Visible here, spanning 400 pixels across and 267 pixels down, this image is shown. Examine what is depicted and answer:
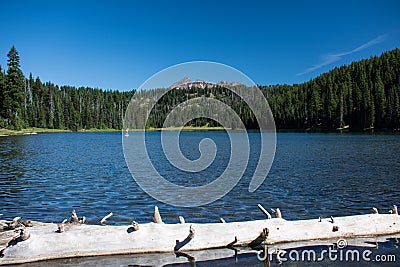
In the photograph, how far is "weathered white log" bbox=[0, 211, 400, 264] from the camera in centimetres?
1059

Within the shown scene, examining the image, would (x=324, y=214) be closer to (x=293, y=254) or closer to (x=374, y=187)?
(x=293, y=254)

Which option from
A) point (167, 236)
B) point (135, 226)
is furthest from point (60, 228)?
point (167, 236)

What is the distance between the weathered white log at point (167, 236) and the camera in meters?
10.6

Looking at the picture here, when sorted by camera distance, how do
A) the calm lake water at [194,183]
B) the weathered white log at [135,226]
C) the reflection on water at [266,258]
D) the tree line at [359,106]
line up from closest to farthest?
the reflection on water at [266,258]
the weathered white log at [135,226]
the calm lake water at [194,183]
the tree line at [359,106]

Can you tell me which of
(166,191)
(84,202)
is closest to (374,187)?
(166,191)

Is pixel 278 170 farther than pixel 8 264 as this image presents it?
Yes

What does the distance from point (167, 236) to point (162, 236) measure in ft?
0.52

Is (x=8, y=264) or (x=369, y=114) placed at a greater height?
(x=369, y=114)

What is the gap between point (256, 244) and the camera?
38.5 feet

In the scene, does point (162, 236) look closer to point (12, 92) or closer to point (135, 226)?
point (135, 226)

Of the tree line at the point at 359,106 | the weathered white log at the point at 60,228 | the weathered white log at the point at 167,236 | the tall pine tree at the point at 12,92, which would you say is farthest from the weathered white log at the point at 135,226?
the tree line at the point at 359,106

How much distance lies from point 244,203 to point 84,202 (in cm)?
899

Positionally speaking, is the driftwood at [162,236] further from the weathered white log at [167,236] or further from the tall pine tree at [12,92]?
the tall pine tree at [12,92]

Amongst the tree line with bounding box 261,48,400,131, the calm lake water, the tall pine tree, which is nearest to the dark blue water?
the calm lake water
